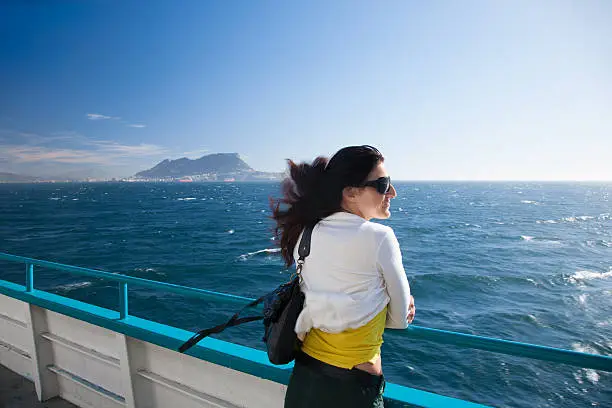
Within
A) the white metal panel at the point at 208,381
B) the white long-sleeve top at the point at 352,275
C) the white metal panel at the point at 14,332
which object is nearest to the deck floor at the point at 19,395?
the white metal panel at the point at 14,332

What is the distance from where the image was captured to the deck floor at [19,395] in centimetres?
315

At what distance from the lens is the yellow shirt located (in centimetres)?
129

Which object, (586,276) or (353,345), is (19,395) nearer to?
(353,345)

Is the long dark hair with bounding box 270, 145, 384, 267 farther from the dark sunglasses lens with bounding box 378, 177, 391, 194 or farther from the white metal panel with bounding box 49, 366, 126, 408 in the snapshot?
the white metal panel with bounding box 49, 366, 126, 408

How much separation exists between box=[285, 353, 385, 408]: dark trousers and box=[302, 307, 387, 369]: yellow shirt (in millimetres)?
33

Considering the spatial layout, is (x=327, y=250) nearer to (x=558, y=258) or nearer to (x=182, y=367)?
(x=182, y=367)

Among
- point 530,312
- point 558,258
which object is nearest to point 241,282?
point 530,312

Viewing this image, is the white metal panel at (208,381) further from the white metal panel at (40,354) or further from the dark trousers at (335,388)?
the white metal panel at (40,354)

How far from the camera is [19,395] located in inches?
128

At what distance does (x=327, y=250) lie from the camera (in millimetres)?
1270

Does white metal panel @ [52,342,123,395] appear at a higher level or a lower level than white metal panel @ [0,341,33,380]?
higher

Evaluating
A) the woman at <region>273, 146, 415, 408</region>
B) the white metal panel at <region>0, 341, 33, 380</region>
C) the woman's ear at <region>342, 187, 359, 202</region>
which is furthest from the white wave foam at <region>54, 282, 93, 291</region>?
the woman's ear at <region>342, 187, 359, 202</region>

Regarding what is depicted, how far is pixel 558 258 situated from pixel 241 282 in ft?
85.1

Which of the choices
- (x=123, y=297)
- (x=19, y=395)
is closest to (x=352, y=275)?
(x=123, y=297)
